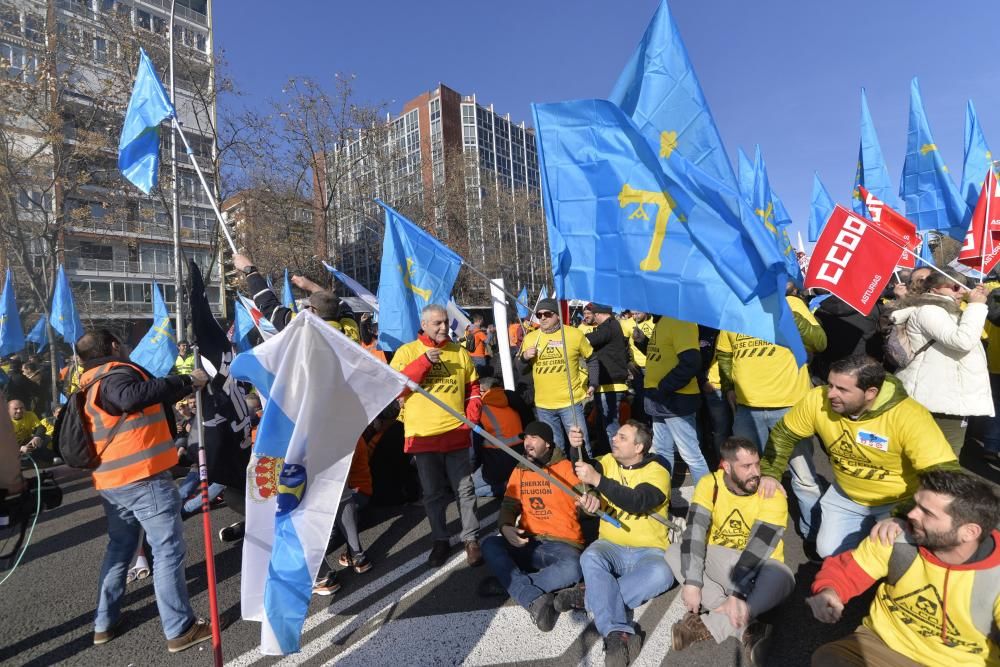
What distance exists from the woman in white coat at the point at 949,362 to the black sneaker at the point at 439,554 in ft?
12.3

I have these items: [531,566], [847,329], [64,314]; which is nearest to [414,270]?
[531,566]

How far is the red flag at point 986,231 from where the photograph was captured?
5707 mm

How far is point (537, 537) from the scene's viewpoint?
3.65m

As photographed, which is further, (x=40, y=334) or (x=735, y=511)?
(x=40, y=334)

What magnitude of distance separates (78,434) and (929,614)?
429cm

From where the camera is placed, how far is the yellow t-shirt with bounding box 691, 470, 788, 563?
2953 millimetres

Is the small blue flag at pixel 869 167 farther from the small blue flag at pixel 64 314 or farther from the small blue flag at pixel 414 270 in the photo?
the small blue flag at pixel 64 314

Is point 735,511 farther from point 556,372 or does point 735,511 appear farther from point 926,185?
point 926,185

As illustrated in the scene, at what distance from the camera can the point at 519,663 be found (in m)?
2.76

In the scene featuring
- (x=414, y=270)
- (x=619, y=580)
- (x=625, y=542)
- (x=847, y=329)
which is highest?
(x=414, y=270)

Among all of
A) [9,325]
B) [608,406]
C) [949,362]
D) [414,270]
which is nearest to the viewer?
[949,362]

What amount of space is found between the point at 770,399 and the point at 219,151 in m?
16.9

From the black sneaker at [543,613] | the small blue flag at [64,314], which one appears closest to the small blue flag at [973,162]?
the black sneaker at [543,613]

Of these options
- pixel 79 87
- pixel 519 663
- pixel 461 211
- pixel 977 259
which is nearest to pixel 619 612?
pixel 519 663
